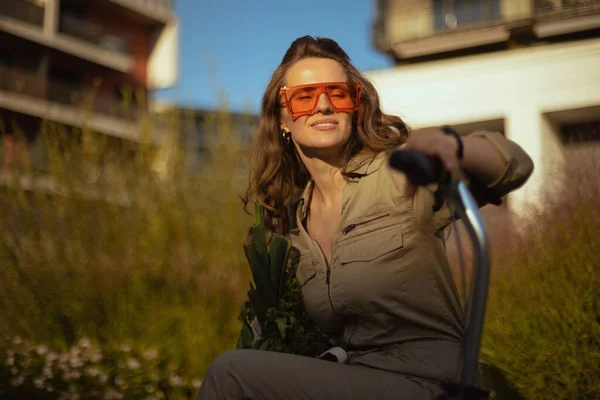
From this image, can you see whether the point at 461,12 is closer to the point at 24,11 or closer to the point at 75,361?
the point at 75,361

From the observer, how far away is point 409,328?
1814 mm

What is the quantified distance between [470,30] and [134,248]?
10.7m

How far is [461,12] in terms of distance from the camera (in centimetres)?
1505

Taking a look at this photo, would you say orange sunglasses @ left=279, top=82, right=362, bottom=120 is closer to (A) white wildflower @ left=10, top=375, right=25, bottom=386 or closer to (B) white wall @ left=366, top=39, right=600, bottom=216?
(A) white wildflower @ left=10, top=375, right=25, bottom=386

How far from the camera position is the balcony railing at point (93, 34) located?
25.3 meters

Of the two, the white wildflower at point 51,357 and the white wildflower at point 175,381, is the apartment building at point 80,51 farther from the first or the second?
the white wildflower at point 175,381

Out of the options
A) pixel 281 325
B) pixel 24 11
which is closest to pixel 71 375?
pixel 281 325

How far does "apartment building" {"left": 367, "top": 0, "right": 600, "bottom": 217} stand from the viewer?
11094 millimetres

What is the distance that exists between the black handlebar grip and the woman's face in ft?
3.35

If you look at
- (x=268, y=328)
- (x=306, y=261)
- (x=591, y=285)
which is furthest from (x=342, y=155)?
(x=591, y=285)

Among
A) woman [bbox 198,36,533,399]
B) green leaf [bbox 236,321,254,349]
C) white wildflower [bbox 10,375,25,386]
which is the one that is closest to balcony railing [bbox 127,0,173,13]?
white wildflower [bbox 10,375,25,386]

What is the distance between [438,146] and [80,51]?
25379mm

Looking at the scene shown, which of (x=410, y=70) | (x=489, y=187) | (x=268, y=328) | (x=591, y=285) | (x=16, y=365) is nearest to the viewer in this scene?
(x=489, y=187)

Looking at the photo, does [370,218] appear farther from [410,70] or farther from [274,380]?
[410,70]
